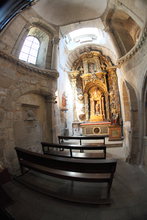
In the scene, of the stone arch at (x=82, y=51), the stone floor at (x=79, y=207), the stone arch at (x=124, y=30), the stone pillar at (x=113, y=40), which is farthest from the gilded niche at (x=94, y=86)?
the stone floor at (x=79, y=207)

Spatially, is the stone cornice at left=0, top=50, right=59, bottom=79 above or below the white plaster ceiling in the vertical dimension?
below

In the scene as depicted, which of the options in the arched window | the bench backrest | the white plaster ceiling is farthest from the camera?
the arched window

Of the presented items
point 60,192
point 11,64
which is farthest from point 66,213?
point 11,64

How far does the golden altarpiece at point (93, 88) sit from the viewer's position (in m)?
8.71

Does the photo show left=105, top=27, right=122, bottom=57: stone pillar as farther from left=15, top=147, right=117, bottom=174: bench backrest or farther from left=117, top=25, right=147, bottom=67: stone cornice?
left=15, top=147, right=117, bottom=174: bench backrest

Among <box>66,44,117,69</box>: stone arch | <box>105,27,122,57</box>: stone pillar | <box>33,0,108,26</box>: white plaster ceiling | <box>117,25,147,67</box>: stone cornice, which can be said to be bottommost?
<box>117,25,147,67</box>: stone cornice

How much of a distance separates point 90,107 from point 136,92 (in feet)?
19.1

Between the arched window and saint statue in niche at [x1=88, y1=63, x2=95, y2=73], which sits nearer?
the arched window

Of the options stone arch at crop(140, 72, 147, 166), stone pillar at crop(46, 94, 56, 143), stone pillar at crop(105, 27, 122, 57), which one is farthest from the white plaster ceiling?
stone arch at crop(140, 72, 147, 166)

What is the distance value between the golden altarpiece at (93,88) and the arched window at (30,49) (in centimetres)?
430

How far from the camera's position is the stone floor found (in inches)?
60.7

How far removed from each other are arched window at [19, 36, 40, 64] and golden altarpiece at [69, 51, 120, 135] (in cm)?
430

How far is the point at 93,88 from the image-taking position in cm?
975

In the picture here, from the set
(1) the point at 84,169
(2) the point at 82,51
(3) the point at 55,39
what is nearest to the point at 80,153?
(1) the point at 84,169
